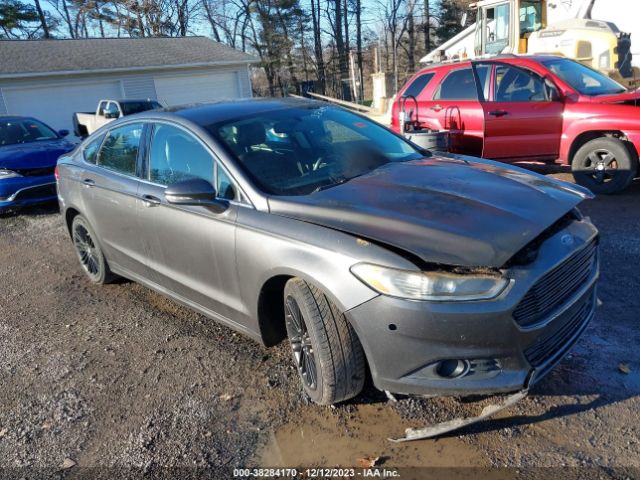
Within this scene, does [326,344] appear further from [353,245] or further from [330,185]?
[330,185]

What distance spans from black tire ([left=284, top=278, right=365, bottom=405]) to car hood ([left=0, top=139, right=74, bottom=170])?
23.0ft

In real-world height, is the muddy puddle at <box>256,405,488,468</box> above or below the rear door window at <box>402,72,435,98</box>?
below

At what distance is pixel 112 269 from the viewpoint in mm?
4672

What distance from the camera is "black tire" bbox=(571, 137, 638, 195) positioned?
6.30 meters

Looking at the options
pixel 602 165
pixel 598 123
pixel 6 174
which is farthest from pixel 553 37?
pixel 6 174

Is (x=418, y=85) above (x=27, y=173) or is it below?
above

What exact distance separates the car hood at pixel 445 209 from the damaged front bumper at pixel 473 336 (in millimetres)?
176

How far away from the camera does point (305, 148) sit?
3551mm

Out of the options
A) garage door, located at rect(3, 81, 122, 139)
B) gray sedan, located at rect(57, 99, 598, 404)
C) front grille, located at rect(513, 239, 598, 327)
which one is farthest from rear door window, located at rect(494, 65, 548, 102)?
garage door, located at rect(3, 81, 122, 139)

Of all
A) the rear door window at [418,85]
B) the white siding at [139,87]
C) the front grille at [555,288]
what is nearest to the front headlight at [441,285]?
the front grille at [555,288]

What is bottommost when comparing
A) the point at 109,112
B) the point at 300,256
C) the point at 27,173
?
the point at 27,173

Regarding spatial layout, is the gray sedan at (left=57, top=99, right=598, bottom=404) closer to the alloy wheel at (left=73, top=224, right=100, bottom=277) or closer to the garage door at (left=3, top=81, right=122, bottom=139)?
the alloy wheel at (left=73, top=224, right=100, bottom=277)

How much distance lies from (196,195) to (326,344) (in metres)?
1.17

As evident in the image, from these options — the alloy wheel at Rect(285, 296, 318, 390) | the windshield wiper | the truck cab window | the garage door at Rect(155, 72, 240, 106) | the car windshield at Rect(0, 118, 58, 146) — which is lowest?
the alloy wheel at Rect(285, 296, 318, 390)
